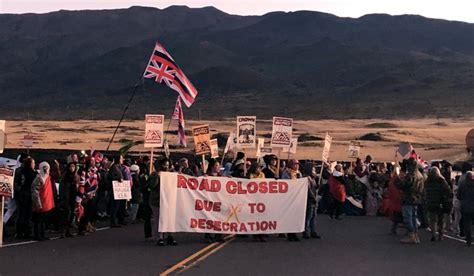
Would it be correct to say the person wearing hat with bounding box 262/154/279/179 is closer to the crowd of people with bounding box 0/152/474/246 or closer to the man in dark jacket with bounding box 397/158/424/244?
the crowd of people with bounding box 0/152/474/246

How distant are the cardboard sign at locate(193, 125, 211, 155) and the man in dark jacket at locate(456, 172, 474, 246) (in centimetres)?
685

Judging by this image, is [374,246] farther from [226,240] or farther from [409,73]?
[409,73]

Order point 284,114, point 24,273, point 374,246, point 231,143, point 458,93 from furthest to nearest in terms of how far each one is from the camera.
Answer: point 458,93 < point 284,114 < point 231,143 < point 374,246 < point 24,273

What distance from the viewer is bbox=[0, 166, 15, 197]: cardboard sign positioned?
16.1 meters

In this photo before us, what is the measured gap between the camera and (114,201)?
20.2 meters

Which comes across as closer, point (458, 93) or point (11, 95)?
point (458, 93)

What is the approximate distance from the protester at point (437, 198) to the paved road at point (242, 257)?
1.61ft

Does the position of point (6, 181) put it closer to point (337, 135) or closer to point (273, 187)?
point (273, 187)

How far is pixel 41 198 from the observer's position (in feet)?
55.2

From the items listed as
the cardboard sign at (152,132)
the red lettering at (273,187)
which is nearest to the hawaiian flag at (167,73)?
the cardboard sign at (152,132)

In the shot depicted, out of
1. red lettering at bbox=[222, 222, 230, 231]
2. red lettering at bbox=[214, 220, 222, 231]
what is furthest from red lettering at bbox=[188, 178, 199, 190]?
red lettering at bbox=[222, 222, 230, 231]

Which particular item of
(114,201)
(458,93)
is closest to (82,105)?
(458,93)

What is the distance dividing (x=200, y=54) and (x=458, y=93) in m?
80.9

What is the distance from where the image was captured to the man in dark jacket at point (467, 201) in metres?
17.5
